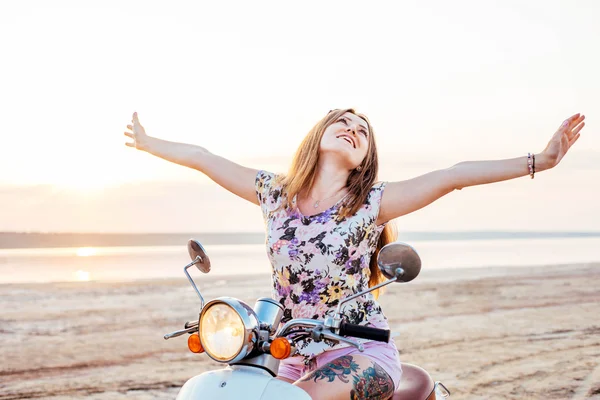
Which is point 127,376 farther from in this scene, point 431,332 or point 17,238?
point 17,238

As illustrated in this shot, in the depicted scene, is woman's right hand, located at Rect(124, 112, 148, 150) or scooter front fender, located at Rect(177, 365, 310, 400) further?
woman's right hand, located at Rect(124, 112, 148, 150)

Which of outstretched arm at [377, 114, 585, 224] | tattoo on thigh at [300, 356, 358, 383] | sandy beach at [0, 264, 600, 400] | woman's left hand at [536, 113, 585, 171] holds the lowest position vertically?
sandy beach at [0, 264, 600, 400]

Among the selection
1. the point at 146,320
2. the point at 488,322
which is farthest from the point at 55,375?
the point at 488,322

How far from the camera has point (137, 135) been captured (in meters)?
3.78

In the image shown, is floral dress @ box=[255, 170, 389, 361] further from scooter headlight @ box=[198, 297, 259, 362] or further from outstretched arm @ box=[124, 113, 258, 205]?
scooter headlight @ box=[198, 297, 259, 362]

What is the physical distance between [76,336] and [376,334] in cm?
716

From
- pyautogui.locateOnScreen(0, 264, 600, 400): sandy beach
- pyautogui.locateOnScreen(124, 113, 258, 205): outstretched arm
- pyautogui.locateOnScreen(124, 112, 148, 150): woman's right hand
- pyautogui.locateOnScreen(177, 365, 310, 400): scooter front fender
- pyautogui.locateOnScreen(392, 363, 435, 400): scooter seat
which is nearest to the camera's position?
pyautogui.locateOnScreen(177, 365, 310, 400): scooter front fender

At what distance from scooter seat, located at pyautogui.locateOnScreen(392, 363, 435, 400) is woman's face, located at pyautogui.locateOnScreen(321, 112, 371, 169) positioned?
97 cm

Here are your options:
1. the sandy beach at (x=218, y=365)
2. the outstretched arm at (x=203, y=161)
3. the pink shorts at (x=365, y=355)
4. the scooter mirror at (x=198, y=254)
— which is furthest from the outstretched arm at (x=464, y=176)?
the sandy beach at (x=218, y=365)

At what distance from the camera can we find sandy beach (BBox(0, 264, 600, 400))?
6.62 metres

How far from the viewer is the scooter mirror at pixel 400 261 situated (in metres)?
2.23

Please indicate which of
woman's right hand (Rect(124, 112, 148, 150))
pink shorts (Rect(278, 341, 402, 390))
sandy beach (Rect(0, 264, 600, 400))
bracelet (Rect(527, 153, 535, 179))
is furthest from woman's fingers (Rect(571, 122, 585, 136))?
sandy beach (Rect(0, 264, 600, 400))

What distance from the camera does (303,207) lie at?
3.26 metres

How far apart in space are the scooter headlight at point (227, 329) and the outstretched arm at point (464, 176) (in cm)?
114
